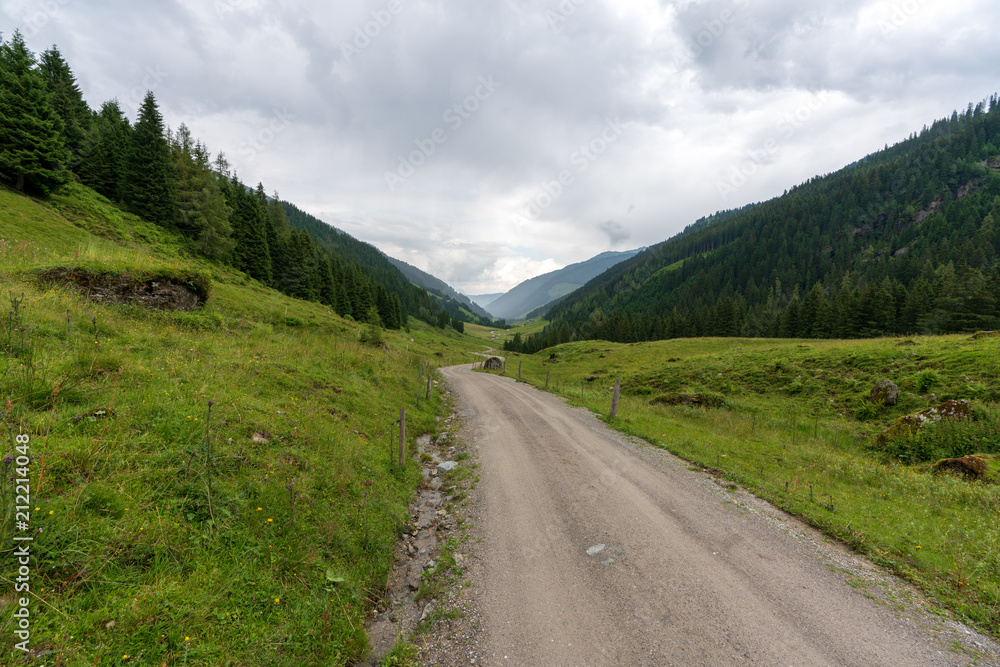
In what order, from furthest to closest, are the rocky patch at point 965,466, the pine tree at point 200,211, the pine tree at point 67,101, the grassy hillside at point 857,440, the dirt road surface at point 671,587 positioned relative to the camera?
1. the pine tree at point 200,211
2. the pine tree at point 67,101
3. the rocky patch at point 965,466
4. the grassy hillside at point 857,440
5. the dirt road surface at point 671,587

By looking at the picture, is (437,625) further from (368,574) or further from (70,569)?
(70,569)

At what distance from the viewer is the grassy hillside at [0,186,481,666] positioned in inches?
131

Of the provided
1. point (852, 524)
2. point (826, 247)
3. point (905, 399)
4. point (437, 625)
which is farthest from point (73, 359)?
point (826, 247)

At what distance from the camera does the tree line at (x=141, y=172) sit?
26.7m

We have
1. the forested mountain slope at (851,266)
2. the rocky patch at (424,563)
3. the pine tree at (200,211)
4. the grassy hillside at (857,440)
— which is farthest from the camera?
the forested mountain slope at (851,266)

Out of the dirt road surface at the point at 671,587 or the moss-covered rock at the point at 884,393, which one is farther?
the moss-covered rock at the point at 884,393

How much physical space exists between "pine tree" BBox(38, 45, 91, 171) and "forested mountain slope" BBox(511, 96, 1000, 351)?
95.5m

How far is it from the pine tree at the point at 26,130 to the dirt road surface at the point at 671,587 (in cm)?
4342

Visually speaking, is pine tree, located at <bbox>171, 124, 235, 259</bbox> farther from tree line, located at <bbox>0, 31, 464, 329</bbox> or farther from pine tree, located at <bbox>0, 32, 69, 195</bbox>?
pine tree, located at <bbox>0, 32, 69, 195</bbox>

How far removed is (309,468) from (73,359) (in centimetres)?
467

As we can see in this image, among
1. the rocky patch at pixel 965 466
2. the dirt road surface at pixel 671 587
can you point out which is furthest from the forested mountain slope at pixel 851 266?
the dirt road surface at pixel 671 587

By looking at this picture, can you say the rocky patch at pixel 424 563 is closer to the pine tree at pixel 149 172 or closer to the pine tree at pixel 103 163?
the pine tree at pixel 149 172

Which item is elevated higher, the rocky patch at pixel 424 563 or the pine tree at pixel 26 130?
the pine tree at pixel 26 130

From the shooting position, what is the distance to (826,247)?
150 meters
